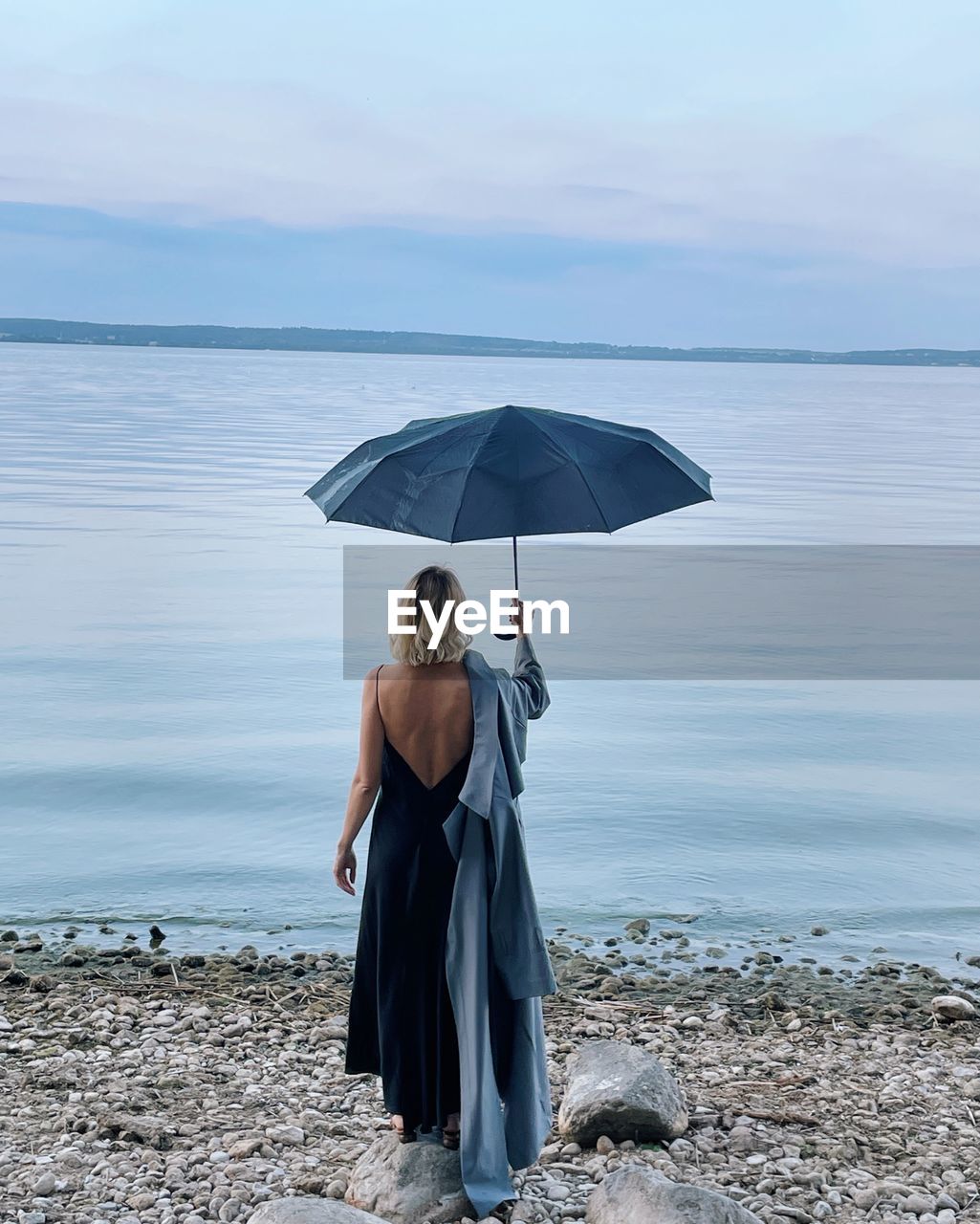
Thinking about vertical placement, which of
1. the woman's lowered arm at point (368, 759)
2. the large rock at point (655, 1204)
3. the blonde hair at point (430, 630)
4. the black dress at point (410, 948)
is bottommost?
the large rock at point (655, 1204)

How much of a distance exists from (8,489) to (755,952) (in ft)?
85.1

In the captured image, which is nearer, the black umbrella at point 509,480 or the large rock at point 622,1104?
the black umbrella at point 509,480

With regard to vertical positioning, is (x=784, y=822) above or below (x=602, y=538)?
below

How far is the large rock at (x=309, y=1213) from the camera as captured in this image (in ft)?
14.5

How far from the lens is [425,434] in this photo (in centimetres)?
502

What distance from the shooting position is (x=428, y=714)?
4.89m

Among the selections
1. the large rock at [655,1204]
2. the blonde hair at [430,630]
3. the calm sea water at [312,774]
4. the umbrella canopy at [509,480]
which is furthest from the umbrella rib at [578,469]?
the calm sea water at [312,774]

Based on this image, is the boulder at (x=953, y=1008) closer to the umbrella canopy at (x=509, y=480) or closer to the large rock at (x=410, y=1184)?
the large rock at (x=410, y=1184)

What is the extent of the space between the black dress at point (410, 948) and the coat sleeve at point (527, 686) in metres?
0.28

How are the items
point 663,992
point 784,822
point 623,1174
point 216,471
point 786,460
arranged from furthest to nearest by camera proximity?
1. point 786,460
2. point 216,471
3. point 784,822
4. point 663,992
5. point 623,1174

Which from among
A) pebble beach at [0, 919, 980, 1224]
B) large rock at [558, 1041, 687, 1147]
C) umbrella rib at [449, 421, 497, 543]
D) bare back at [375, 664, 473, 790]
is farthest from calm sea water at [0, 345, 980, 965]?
umbrella rib at [449, 421, 497, 543]

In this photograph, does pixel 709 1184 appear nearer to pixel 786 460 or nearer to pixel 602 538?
pixel 602 538

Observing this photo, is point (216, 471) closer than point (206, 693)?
No

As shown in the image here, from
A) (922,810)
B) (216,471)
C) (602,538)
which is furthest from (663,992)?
(216,471)
